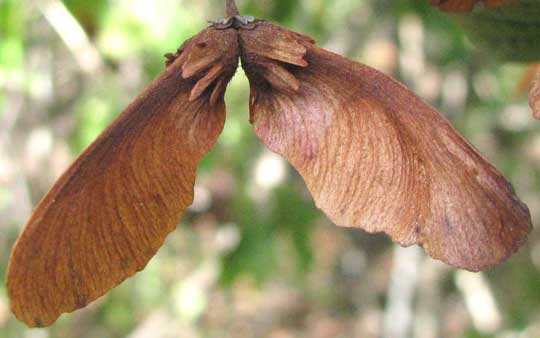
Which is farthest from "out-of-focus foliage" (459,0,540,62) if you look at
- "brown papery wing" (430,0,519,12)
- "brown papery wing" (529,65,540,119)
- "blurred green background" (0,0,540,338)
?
"brown papery wing" (529,65,540,119)

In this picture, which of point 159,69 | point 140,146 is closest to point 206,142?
point 140,146

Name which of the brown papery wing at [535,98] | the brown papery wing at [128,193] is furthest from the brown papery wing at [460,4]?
the brown papery wing at [128,193]

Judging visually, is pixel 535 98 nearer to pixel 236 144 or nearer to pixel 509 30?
pixel 509 30

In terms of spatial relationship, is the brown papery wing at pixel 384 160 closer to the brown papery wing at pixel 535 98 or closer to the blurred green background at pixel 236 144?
the brown papery wing at pixel 535 98

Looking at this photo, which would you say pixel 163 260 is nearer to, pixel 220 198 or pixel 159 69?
pixel 220 198

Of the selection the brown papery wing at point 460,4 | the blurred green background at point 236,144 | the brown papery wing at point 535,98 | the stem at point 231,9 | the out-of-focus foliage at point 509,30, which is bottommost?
the blurred green background at point 236,144

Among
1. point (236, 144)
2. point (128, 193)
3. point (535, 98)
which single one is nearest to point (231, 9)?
point (128, 193)
